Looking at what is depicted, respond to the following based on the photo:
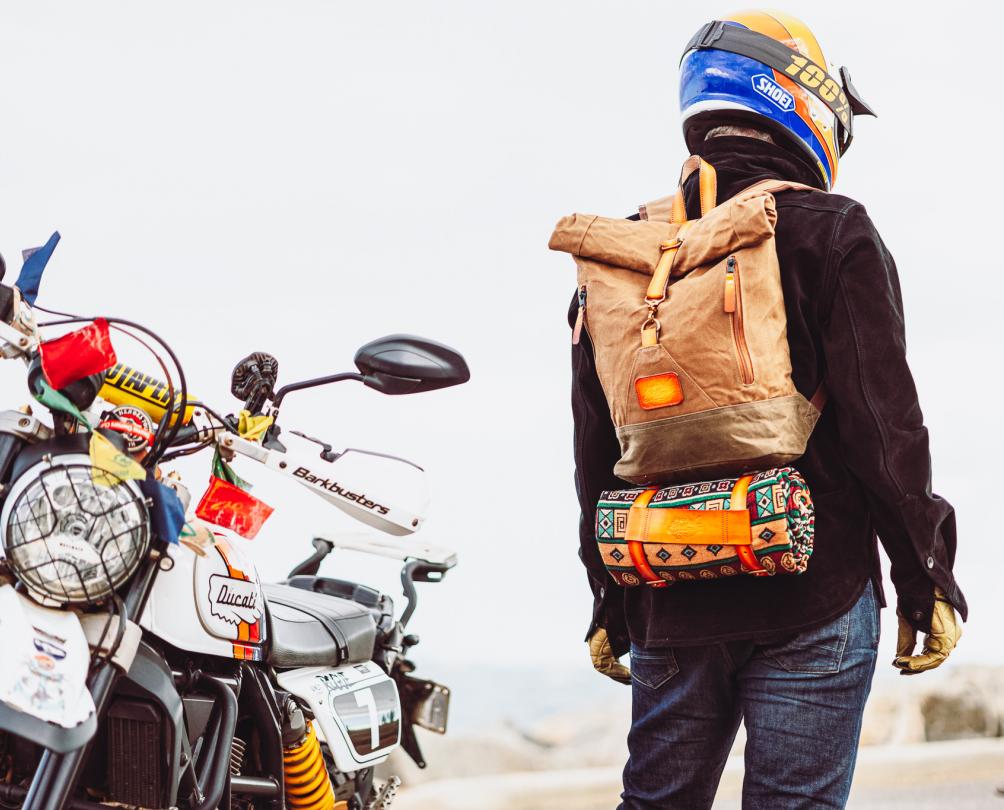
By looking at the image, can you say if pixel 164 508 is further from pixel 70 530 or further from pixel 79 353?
pixel 79 353

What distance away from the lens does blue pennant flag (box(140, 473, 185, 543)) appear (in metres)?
1.98

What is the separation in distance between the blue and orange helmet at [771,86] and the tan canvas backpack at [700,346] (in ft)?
0.66

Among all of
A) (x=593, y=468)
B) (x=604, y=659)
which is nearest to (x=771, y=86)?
(x=593, y=468)

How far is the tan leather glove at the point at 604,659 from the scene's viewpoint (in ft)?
8.55

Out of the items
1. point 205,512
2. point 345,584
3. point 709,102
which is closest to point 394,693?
point 345,584

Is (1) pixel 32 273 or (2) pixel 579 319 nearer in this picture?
(1) pixel 32 273

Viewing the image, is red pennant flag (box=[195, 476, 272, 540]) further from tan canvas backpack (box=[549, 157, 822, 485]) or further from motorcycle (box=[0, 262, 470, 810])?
tan canvas backpack (box=[549, 157, 822, 485])

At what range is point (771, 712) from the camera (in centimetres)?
216

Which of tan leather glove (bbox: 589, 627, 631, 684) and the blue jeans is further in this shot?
tan leather glove (bbox: 589, 627, 631, 684)

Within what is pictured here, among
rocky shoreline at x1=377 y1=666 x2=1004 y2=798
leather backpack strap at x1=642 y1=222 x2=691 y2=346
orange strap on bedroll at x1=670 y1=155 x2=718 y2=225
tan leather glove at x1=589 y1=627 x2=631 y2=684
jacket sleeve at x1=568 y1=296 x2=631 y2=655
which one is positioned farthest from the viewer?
rocky shoreline at x1=377 y1=666 x2=1004 y2=798

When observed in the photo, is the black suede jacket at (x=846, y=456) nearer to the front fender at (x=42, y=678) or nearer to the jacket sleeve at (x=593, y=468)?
the jacket sleeve at (x=593, y=468)

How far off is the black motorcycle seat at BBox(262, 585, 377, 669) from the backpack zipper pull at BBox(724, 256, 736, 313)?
3.85 feet

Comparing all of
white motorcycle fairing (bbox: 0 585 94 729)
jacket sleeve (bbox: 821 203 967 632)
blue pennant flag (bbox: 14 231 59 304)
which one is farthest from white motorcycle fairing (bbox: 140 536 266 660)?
jacket sleeve (bbox: 821 203 967 632)

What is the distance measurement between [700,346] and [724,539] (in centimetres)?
32
